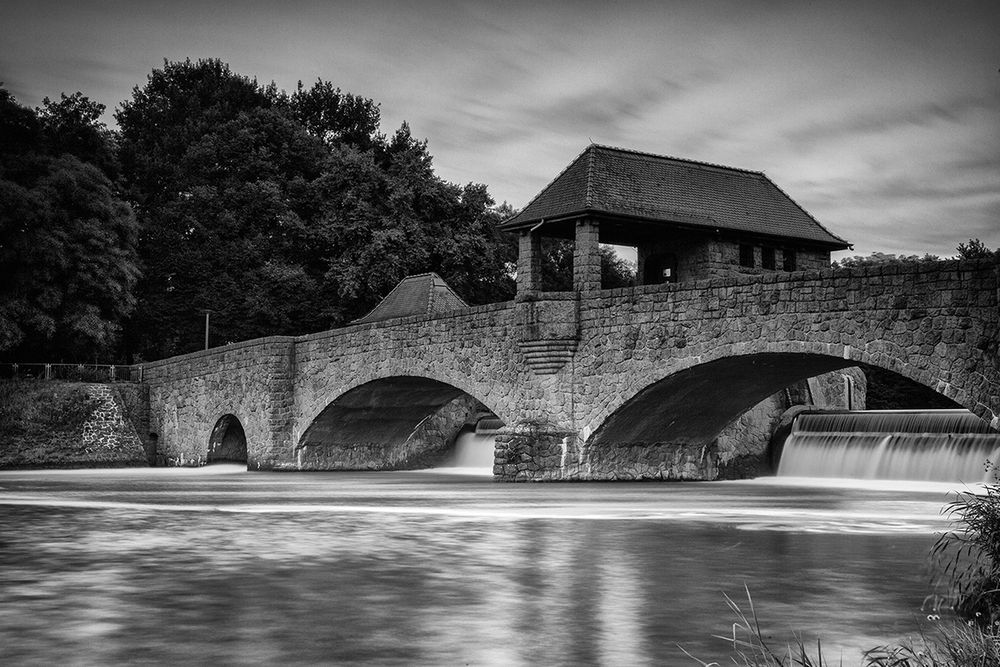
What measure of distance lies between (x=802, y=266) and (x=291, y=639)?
65.8 feet

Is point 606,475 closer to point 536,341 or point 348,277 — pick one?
point 536,341

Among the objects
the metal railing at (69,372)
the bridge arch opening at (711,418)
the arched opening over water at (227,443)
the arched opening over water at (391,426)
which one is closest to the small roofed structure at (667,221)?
the bridge arch opening at (711,418)

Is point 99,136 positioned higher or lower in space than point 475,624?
higher

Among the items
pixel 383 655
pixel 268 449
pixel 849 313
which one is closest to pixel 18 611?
pixel 383 655

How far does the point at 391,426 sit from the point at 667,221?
10681mm

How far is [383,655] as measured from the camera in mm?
5379

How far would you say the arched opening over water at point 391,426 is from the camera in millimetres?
26719

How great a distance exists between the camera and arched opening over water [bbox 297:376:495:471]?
26.7m

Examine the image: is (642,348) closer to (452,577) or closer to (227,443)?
(452,577)

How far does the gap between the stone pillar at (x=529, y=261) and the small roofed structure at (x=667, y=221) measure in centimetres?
2

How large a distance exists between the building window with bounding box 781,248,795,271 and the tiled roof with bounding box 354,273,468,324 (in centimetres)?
1058

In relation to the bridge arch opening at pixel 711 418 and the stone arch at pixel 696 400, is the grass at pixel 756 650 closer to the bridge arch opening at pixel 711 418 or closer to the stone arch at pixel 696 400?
the stone arch at pixel 696 400

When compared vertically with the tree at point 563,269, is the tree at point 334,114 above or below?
above

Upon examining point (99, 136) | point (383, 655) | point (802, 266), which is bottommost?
point (383, 655)
